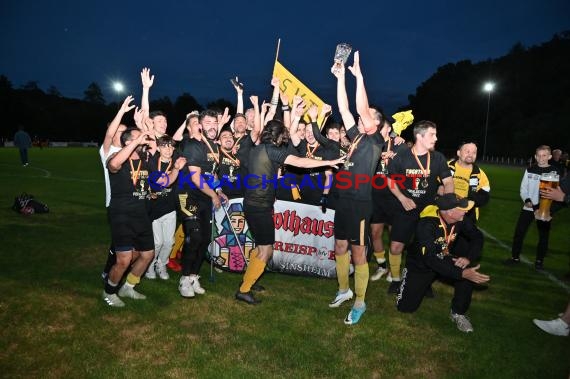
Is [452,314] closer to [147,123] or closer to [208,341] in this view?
[208,341]

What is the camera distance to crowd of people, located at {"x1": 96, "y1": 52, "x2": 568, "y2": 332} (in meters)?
5.55

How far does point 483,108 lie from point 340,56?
93.1 meters

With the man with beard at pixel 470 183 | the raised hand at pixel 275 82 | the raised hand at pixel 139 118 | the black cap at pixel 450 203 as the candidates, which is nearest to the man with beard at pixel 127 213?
the raised hand at pixel 139 118

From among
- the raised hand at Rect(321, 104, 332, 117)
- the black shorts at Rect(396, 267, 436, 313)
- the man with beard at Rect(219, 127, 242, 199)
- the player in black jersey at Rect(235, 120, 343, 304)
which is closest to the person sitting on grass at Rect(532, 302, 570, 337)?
the black shorts at Rect(396, 267, 436, 313)

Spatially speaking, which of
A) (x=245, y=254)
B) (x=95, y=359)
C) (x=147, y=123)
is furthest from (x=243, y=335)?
(x=147, y=123)

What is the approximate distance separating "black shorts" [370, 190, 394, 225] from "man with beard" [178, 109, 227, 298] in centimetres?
295

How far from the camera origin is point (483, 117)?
85.9 metres

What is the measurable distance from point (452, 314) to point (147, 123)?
5.32m

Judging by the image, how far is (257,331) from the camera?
17.3 feet

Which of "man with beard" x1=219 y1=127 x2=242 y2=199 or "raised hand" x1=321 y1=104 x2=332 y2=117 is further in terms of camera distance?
"raised hand" x1=321 y1=104 x2=332 y2=117

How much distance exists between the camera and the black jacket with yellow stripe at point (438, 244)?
5617 mm

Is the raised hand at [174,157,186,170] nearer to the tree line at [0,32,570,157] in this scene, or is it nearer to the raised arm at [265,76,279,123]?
the raised arm at [265,76,279,123]

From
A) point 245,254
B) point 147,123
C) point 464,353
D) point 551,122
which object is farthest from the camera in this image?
point 551,122

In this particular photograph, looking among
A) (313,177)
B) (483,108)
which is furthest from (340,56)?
(483,108)
